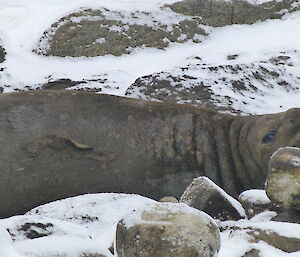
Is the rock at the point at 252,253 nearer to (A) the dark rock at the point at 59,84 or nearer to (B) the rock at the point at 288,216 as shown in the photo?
(B) the rock at the point at 288,216

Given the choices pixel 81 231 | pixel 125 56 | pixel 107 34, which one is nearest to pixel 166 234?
pixel 81 231

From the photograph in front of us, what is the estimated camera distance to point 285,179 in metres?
4.21

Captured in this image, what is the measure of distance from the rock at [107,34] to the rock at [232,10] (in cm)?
41

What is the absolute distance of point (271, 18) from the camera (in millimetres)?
11016

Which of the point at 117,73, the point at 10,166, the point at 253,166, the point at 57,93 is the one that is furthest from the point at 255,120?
the point at 117,73

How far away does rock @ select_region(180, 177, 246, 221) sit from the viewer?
181 inches

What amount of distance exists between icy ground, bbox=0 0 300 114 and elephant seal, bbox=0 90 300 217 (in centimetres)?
173

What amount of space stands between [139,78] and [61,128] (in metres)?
2.72

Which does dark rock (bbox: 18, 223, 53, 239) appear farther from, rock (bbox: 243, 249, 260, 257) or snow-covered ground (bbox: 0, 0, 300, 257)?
snow-covered ground (bbox: 0, 0, 300, 257)

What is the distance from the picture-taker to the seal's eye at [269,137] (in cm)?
637

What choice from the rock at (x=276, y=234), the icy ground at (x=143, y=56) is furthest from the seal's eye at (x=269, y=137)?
the rock at (x=276, y=234)

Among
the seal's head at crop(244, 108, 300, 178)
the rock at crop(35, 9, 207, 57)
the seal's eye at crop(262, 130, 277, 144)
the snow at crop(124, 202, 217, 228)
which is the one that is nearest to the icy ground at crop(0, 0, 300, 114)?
the rock at crop(35, 9, 207, 57)

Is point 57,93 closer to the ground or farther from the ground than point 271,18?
farther from the ground

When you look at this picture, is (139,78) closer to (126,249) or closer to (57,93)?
(57,93)
